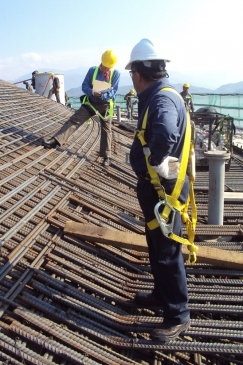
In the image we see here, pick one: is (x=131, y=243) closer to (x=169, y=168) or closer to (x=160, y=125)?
(x=169, y=168)

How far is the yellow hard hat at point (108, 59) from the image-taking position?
554 cm

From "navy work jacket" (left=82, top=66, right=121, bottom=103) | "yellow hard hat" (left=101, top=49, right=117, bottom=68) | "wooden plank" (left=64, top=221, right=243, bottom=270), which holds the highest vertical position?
"yellow hard hat" (left=101, top=49, right=117, bottom=68)

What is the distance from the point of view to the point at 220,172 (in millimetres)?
4938

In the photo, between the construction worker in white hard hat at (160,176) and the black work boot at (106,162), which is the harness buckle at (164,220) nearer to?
the construction worker in white hard hat at (160,176)

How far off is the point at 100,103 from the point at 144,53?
3.29 metres

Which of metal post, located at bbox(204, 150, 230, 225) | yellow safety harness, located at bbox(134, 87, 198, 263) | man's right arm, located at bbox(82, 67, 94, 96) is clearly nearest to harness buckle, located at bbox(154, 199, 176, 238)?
yellow safety harness, located at bbox(134, 87, 198, 263)

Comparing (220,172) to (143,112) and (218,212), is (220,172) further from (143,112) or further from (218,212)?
(143,112)

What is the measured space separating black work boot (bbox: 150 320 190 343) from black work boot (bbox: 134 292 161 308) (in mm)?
309

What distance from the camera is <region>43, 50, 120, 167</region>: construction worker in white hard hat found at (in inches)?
228

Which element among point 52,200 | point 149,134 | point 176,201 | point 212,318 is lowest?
point 212,318

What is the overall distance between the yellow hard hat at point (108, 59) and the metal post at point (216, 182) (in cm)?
199

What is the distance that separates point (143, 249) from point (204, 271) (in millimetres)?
648

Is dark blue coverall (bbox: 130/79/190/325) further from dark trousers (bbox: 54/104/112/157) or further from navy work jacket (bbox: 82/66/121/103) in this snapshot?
dark trousers (bbox: 54/104/112/157)

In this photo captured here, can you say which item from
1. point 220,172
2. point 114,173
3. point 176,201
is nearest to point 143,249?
point 176,201
